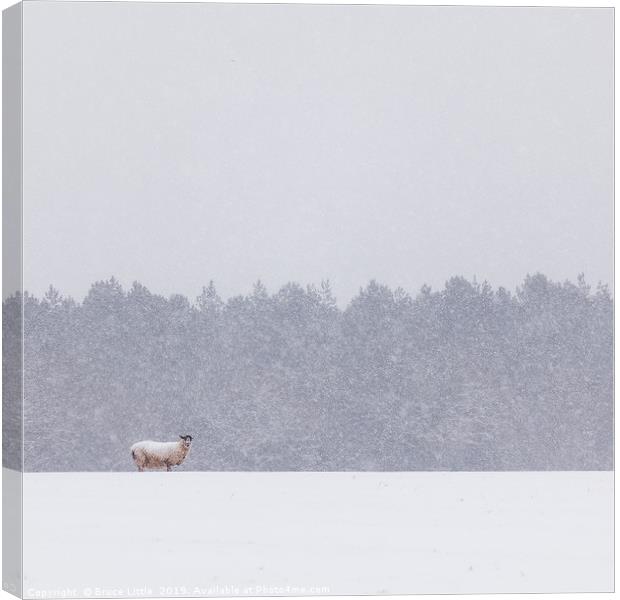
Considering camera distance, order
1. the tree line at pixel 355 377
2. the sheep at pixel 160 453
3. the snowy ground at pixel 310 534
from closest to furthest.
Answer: the snowy ground at pixel 310 534, the sheep at pixel 160 453, the tree line at pixel 355 377

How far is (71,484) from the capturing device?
9812mm

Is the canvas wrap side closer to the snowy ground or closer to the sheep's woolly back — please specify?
the snowy ground

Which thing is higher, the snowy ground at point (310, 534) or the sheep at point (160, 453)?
the sheep at point (160, 453)

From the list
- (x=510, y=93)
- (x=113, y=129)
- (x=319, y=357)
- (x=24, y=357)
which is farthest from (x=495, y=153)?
(x=24, y=357)

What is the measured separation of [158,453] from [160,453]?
14mm

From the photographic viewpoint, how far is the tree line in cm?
1021

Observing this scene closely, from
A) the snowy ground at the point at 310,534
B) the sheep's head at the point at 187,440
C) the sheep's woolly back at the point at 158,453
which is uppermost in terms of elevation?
the sheep's head at the point at 187,440

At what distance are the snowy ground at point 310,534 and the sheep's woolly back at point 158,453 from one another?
12 centimetres

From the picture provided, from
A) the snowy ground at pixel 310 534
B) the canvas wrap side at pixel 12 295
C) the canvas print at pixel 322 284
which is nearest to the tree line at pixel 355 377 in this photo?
the canvas print at pixel 322 284

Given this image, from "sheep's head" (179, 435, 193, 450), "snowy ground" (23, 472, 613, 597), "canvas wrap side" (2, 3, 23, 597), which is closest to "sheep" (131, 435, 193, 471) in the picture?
"sheep's head" (179, 435, 193, 450)

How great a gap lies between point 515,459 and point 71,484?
3270mm

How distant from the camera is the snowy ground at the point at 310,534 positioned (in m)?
9.57

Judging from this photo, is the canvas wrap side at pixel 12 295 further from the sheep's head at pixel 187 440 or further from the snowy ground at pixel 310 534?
the sheep's head at pixel 187 440

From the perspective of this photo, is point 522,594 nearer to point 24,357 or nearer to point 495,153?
point 495,153
